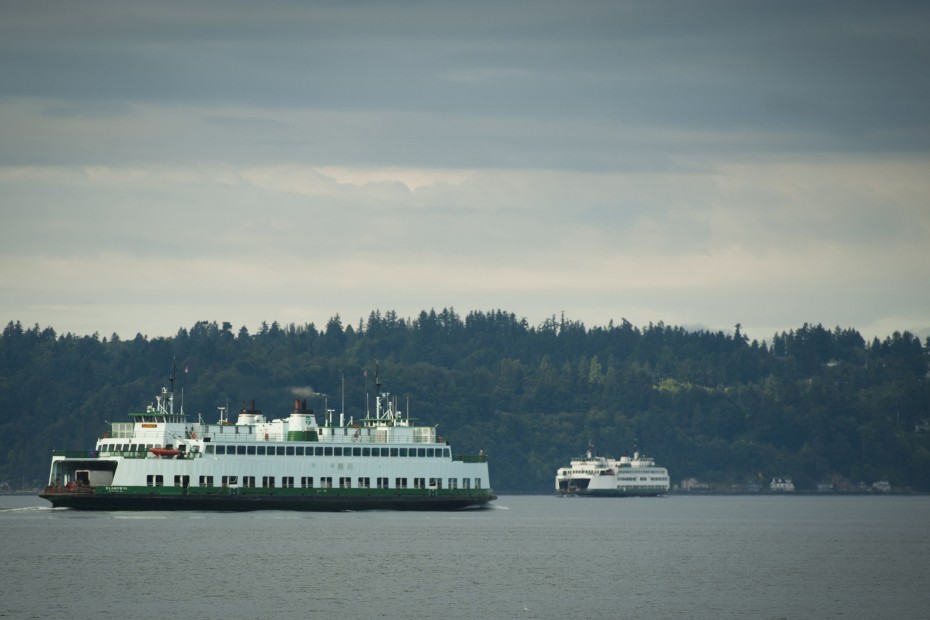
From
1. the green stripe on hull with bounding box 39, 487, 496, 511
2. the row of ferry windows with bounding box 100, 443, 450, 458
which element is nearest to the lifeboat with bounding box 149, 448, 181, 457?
the row of ferry windows with bounding box 100, 443, 450, 458

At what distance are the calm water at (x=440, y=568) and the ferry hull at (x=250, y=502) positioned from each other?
49.6 inches

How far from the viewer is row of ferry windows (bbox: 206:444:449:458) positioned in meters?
134

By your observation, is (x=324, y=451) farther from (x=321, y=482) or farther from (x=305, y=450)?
(x=321, y=482)

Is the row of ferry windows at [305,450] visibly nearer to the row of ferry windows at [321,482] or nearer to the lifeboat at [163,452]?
the lifeboat at [163,452]

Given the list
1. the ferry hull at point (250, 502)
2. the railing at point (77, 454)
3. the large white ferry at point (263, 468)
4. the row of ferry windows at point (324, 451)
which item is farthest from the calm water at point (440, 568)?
the row of ferry windows at point (324, 451)

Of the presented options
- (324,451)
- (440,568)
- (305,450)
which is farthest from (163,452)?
(440,568)

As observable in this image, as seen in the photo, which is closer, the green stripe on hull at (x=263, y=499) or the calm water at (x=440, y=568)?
the calm water at (x=440, y=568)

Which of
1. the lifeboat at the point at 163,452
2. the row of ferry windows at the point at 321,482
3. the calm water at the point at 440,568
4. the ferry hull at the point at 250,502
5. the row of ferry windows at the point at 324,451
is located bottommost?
the calm water at the point at 440,568

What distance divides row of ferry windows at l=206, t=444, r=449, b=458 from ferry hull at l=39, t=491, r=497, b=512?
3.69 metres

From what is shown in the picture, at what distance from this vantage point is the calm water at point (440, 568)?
238ft

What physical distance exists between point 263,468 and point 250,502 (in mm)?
3318

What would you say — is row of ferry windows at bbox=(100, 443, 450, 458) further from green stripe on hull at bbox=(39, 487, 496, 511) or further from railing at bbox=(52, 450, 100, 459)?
green stripe on hull at bbox=(39, 487, 496, 511)

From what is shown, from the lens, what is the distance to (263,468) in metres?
135

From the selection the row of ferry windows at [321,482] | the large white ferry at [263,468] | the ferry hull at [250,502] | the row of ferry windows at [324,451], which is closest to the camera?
the ferry hull at [250,502]
